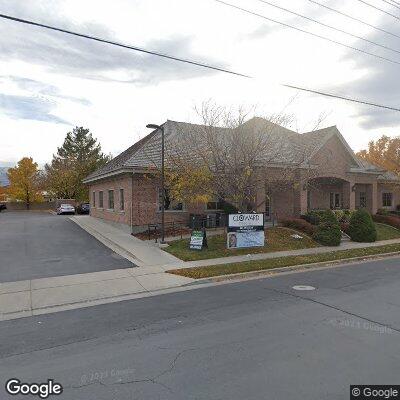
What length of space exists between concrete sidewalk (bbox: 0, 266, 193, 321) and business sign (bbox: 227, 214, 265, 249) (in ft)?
14.6

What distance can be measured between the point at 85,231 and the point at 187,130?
936 centimetres

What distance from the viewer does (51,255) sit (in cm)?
1498

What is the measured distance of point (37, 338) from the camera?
21.8ft

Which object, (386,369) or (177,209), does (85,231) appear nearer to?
(177,209)

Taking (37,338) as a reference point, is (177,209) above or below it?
above

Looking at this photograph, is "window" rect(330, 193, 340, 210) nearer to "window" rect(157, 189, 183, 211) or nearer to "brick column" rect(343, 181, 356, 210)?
"brick column" rect(343, 181, 356, 210)

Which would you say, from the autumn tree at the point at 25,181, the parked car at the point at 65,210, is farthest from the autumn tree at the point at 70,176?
the parked car at the point at 65,210

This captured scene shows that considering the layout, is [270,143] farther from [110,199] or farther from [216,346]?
[110,199]

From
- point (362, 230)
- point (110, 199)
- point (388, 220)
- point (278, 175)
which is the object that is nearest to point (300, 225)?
point (362, 230)

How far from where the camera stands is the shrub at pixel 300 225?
19797 mm

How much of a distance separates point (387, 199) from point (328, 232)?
20535 millimetres

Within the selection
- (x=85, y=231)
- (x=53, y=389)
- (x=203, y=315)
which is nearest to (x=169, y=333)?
(x=203, y=315)

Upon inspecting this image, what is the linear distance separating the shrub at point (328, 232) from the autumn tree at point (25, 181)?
5001 cm

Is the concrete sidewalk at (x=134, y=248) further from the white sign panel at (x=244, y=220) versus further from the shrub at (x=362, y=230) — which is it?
the shrub at (x=362, y=230)
